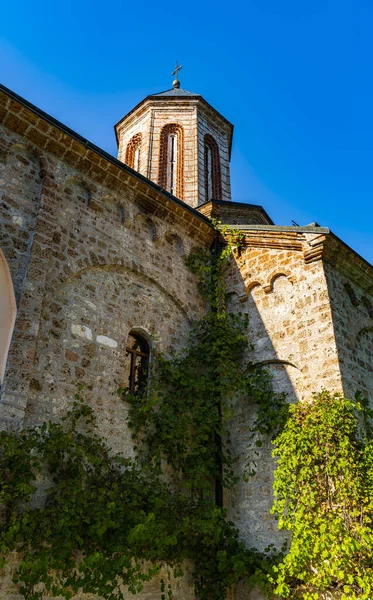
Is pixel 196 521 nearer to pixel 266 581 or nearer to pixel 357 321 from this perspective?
pixel 266 581

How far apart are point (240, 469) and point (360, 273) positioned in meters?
3.95

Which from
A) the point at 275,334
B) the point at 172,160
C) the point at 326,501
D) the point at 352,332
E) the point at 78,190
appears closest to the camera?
the point at 326,501

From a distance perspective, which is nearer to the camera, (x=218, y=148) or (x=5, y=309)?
(x=5, y=309)

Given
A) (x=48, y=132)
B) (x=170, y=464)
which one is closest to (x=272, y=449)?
(x=170, y=464)

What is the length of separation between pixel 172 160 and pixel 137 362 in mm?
8853

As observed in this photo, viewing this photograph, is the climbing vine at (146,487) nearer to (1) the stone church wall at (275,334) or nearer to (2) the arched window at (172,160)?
(1) the stone church wall at (275,334)

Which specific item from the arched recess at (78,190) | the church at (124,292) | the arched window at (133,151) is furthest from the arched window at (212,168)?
the arched recess at (78,190)

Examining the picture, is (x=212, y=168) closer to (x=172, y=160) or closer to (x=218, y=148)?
(x=218, y=148)

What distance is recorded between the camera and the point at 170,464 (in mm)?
6859

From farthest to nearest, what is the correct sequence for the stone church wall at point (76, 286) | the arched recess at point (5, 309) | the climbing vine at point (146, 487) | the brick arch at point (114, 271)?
the brick arch at point (114, 271), the stone church wall at point (76, 286), the arched recess at point (5, 309), the climbing vine at point (146, 487)

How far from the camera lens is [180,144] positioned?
48.1ft

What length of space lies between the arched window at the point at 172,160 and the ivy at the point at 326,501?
29.0 ft

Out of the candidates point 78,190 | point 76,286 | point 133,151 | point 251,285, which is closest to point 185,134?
point 133,151

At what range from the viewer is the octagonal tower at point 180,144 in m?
14.0
